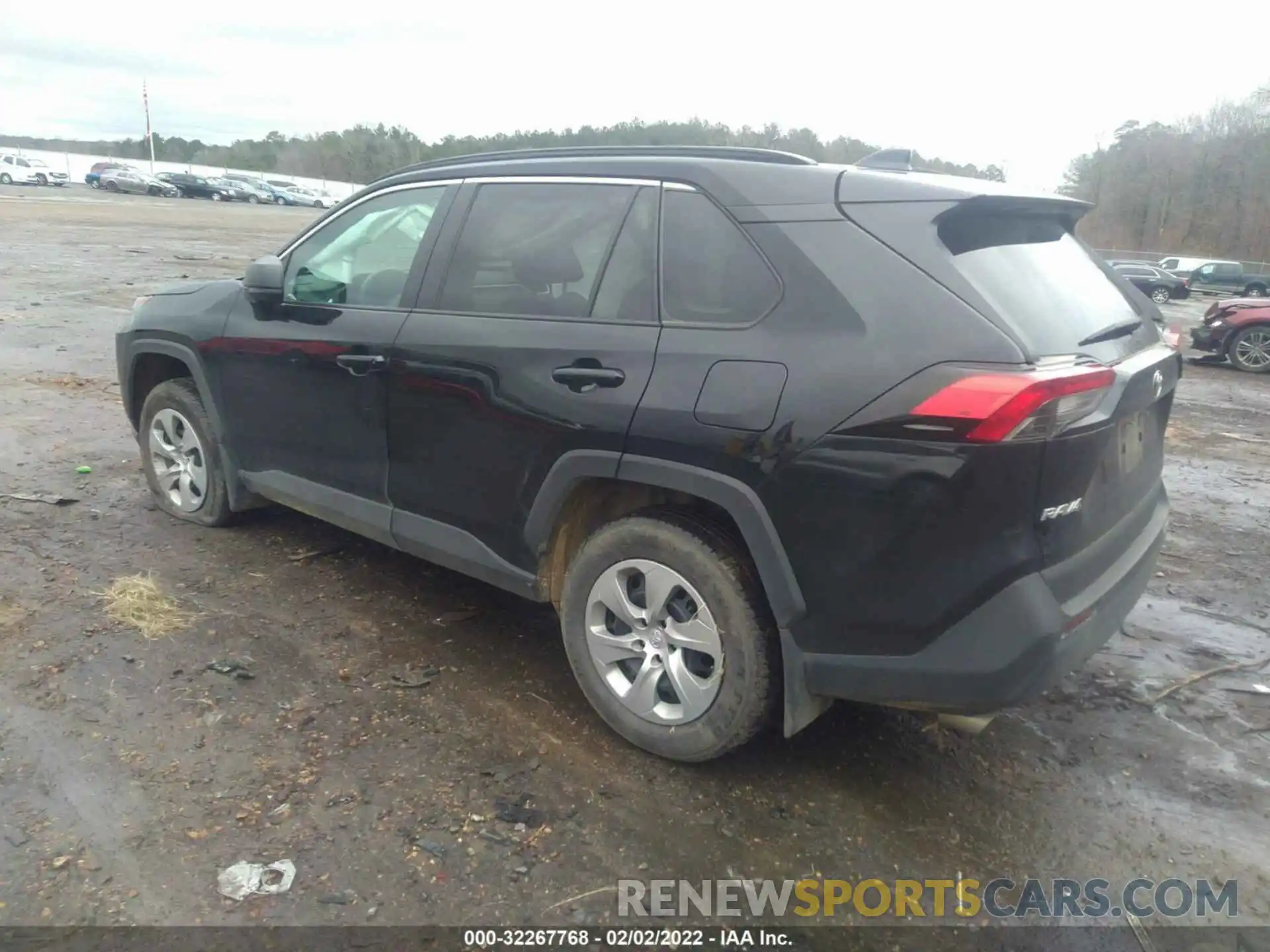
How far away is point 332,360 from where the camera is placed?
3787mm

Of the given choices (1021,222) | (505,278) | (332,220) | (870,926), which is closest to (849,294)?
(1021,222)

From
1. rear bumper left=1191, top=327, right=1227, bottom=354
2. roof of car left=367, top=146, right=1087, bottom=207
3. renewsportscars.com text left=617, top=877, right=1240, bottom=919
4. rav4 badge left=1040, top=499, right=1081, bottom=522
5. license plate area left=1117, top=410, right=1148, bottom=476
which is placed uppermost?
roof of car left=367, top=146, right=1087, bottom=207

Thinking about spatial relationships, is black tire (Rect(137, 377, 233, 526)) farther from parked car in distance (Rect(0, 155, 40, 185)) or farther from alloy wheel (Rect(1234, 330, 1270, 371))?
parked car in distance (Rect(0, 155, 40, 185))

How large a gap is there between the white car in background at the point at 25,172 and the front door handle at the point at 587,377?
63197 millimetres

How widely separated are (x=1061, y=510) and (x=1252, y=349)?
44.3 ft

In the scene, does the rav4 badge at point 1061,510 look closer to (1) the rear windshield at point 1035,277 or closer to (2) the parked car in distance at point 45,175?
(1) the rear windshield at point 1035,277

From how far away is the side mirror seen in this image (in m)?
4.02

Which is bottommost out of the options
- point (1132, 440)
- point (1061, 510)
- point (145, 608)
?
point (145, 608)

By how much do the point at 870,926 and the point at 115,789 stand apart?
223 centimetres

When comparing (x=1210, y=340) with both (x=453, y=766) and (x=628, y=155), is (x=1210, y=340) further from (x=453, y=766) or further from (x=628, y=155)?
(x=453, y=766)

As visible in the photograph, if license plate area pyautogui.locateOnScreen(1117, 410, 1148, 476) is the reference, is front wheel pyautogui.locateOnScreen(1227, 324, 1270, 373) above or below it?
below

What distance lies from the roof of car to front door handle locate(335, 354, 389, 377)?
0.84 meters

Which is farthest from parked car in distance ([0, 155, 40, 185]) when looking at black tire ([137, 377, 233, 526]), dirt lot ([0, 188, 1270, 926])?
dirt lot ([0, 188, 1270, 926])

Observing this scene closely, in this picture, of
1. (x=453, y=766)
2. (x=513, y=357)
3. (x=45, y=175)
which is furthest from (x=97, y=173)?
(x=453, y=766)
